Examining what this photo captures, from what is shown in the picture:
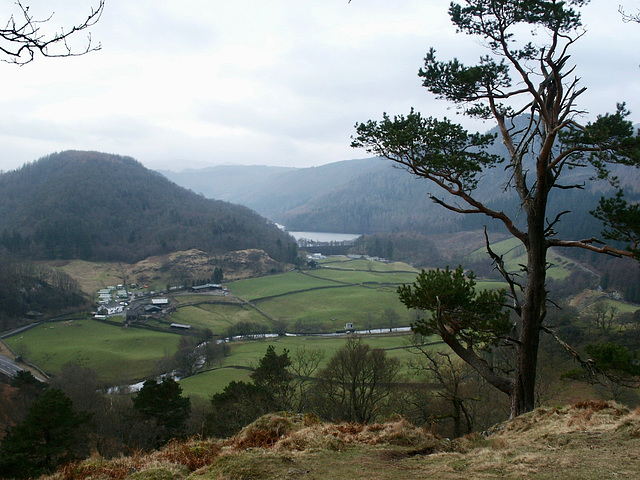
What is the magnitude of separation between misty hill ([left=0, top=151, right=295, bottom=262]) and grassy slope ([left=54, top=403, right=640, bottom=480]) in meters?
127

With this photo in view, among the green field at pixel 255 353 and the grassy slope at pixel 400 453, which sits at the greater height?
the grassy slope at pixel 400 453

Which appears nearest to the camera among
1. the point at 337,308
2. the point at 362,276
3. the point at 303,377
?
the point at 303,377

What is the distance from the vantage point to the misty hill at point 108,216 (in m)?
122

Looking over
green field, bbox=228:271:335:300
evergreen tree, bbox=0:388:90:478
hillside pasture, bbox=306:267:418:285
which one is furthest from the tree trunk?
hillside pasture, bbox=306:267:418:285

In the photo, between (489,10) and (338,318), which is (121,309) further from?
(489,10)

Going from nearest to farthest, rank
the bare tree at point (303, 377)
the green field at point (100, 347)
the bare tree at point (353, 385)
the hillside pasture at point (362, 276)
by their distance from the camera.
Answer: the bare tree at point (353, 385), the bare tree at point (303, 377), the green field at point (100, 347), the hillside pasture at point (362, 276)

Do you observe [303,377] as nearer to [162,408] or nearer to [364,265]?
[162,408]

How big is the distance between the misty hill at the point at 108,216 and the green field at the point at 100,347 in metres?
58.2

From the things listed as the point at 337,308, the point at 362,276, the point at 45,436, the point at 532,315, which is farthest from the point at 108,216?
the point at 532,315

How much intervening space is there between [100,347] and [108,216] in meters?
102

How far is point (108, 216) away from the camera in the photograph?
480 feet

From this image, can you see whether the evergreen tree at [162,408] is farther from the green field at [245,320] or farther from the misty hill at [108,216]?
the misty hill at [108,216]

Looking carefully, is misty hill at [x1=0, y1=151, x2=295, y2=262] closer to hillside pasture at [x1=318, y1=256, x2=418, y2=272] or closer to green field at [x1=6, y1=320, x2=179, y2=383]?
hillside pasture at [x1=318, y1=256, x2=418, y2=272]

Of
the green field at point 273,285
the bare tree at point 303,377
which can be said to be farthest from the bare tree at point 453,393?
the green field at point 273,285
